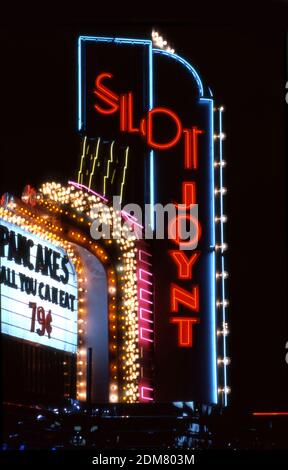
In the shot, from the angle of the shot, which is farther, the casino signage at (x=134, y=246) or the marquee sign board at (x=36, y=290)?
the casino signage at (x=134, y=246)

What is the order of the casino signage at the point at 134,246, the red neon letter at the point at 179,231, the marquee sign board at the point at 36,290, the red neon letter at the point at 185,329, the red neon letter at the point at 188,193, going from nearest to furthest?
the marquee sign board at the point at 36,290, the casino signage at the point at 134,246, the red neon letter at the point at 185,329, the red neon letter at the point at 179,231, the red neon letter at the point at 188,193

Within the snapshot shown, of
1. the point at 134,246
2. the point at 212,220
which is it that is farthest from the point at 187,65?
the point at 134,246

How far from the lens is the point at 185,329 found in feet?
56.6

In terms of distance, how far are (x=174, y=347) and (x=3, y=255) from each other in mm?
4816

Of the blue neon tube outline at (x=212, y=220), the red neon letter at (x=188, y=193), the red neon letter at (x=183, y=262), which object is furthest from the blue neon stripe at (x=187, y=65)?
the red neon letter at (x=183, y=262)

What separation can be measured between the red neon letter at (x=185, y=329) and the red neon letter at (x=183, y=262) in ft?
2.22

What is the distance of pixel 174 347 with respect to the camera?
17.6m

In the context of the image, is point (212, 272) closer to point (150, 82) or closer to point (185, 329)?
point (185, 329)

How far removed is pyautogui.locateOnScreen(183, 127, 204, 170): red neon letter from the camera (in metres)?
17.9

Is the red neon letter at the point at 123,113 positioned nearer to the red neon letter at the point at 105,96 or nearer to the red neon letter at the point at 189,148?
the red neon letter at the point at 105,96

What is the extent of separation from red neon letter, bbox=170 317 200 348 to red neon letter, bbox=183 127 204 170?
249 cm

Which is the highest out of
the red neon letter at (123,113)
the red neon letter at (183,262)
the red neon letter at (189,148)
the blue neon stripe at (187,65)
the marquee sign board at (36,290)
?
the blue neon stripe at (187,65)

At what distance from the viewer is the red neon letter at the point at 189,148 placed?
58.6 ft

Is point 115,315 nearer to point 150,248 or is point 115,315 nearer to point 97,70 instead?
point 150,248
